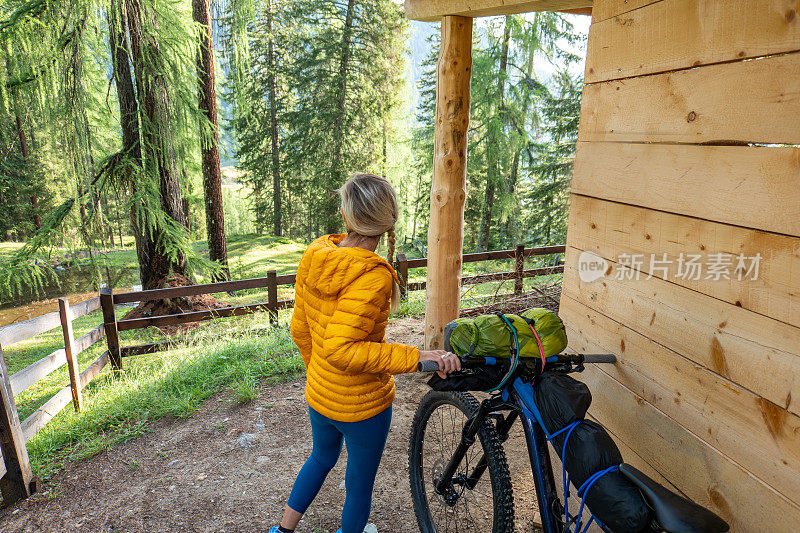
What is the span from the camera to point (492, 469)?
2.06 m

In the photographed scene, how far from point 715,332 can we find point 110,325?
6.72 metres

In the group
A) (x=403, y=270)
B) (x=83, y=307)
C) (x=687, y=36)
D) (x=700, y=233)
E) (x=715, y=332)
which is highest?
(x=687, y=36)

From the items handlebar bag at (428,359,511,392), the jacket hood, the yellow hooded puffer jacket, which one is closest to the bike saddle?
handlebar bag at (428,359,511,392)

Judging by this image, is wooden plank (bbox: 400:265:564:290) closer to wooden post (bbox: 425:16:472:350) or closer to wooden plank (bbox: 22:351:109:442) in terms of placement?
wooden post (bbox: 425:16:472:350)

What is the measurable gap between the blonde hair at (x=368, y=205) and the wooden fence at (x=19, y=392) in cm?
309

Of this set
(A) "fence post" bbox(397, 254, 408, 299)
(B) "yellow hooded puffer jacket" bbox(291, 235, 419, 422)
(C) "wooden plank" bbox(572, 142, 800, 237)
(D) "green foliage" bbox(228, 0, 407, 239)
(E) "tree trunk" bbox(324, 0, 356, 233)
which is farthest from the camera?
(D) "green foliage" bbox(228, 0, 407, 239)

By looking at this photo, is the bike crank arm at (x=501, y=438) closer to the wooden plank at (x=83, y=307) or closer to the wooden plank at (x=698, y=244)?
the wooden plank at (x=698, y=244)

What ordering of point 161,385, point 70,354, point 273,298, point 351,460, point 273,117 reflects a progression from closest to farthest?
point 351,460
point 70,354
point 161,385
point 273,298
point 273,117

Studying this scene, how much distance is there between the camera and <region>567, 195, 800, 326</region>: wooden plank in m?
1.42

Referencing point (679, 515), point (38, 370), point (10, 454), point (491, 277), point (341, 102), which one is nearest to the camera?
point (679, 515)

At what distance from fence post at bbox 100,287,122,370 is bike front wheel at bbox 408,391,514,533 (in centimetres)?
505

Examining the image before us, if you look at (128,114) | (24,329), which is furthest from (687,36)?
(128,114)

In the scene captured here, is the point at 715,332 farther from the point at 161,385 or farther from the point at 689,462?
the point at 161,385

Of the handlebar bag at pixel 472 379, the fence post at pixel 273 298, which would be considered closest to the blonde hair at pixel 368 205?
the handlebar bag at pixel 472 379
